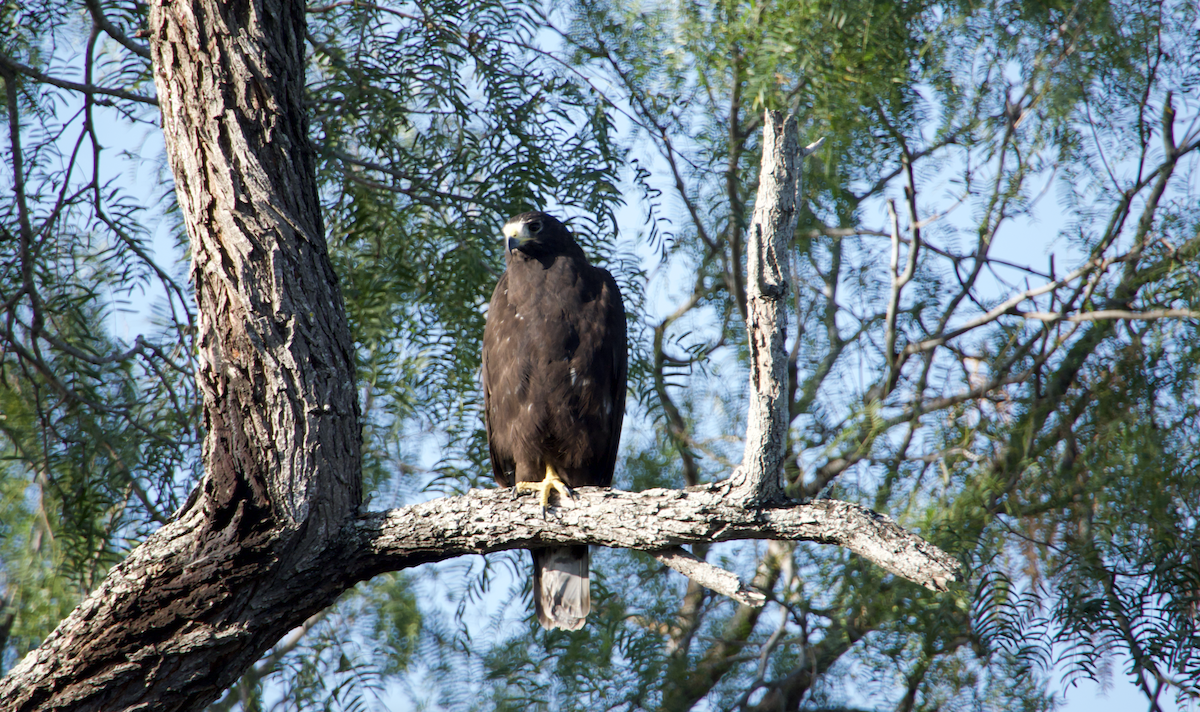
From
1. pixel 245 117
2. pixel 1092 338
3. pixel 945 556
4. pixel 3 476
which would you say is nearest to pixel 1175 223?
pixel 1092 338

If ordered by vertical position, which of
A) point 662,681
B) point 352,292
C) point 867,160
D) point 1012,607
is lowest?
point 662,681

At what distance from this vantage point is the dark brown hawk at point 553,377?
12.3 ft

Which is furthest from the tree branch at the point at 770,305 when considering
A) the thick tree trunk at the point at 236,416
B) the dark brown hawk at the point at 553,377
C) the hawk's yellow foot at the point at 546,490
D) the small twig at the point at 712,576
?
the dark brown hawk at the point at 553,377

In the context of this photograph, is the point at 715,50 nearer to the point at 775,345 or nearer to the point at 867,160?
the point at 867,160

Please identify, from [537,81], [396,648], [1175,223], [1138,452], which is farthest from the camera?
[396,648]

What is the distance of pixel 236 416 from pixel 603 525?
3.57 ft

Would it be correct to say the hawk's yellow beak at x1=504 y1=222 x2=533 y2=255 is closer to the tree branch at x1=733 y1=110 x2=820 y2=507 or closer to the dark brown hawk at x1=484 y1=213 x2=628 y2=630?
the dark brown hawk at x1=484 y1=213 x2=628 y2=630

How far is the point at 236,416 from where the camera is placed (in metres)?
2.55

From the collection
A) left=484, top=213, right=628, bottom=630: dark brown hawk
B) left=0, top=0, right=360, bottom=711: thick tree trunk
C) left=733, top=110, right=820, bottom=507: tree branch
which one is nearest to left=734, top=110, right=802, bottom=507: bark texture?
left=733, top=110, right=820, bottom=507: tree branch

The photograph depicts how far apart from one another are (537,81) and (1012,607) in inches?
118

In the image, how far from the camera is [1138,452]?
12.4 ft

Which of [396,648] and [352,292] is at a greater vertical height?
[352,292]

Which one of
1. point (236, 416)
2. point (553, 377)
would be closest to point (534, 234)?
point (553, 377)

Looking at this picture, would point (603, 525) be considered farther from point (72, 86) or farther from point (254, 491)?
point (72, 86)
